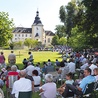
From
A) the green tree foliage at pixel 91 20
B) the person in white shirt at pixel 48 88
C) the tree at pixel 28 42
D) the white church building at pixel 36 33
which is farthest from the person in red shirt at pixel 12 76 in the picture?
the white church building at pixel 36 33

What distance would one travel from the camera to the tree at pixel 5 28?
40.9 metres

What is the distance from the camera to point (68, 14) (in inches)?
2921

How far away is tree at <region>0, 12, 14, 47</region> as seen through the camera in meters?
40.9

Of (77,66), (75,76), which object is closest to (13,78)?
(75,76)

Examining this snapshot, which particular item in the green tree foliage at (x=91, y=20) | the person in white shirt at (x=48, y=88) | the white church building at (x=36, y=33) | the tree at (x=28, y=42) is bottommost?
the person in white shirt at (x=48, y=88)

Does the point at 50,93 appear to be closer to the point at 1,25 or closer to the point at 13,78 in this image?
the point at 13,78

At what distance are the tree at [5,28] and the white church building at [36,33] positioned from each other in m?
117

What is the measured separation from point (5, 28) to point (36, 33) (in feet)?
406

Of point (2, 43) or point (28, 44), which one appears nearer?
point (2, 43)

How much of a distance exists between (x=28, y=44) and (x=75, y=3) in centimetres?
5324

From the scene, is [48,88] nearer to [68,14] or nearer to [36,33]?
[68,14]

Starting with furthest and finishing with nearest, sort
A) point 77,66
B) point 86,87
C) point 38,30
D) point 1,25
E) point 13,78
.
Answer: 1. point 38,30
2. point 1,25
3. point 77,66
4. point 13,78
5. point 86,87

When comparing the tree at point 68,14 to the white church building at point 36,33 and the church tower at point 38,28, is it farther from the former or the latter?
the church tower at point 38,28

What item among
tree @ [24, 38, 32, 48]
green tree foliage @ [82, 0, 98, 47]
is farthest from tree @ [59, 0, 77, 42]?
tree @ [24, 38, 32, 48]
